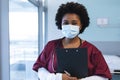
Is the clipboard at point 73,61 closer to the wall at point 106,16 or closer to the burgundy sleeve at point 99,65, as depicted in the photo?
the burgundy sleeve at point 99,65

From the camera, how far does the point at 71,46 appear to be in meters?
1.41

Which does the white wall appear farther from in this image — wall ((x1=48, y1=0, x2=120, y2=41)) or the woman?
wall ((x1=48, y1=0, x2=120, y2=41))

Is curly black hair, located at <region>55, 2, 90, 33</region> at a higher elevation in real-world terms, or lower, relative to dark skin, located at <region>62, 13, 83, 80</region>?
higher

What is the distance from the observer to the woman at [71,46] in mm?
1342

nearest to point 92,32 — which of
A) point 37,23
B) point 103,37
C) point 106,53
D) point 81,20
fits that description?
point 103,37

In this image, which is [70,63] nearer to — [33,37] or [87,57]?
[87,57]

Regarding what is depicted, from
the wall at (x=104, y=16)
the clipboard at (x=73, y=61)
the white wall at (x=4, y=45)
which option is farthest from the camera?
the wall at (x=104, y=16)

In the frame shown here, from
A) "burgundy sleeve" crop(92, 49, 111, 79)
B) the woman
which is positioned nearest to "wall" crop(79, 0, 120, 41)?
the woman

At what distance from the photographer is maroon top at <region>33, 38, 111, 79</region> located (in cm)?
134

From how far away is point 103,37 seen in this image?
324 centimetres

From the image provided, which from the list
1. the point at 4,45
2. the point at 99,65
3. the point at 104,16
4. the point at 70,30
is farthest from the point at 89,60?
the point at 104,16

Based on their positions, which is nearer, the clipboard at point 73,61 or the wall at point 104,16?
the clipboard at point 73,61

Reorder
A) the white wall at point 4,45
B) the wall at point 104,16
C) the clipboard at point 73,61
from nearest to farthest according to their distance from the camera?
the clipboard at point 73,61, the white wall at point 4,45, the wall at point 104,16


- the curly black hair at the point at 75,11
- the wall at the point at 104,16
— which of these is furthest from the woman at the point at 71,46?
the wall at the point at 104,16
